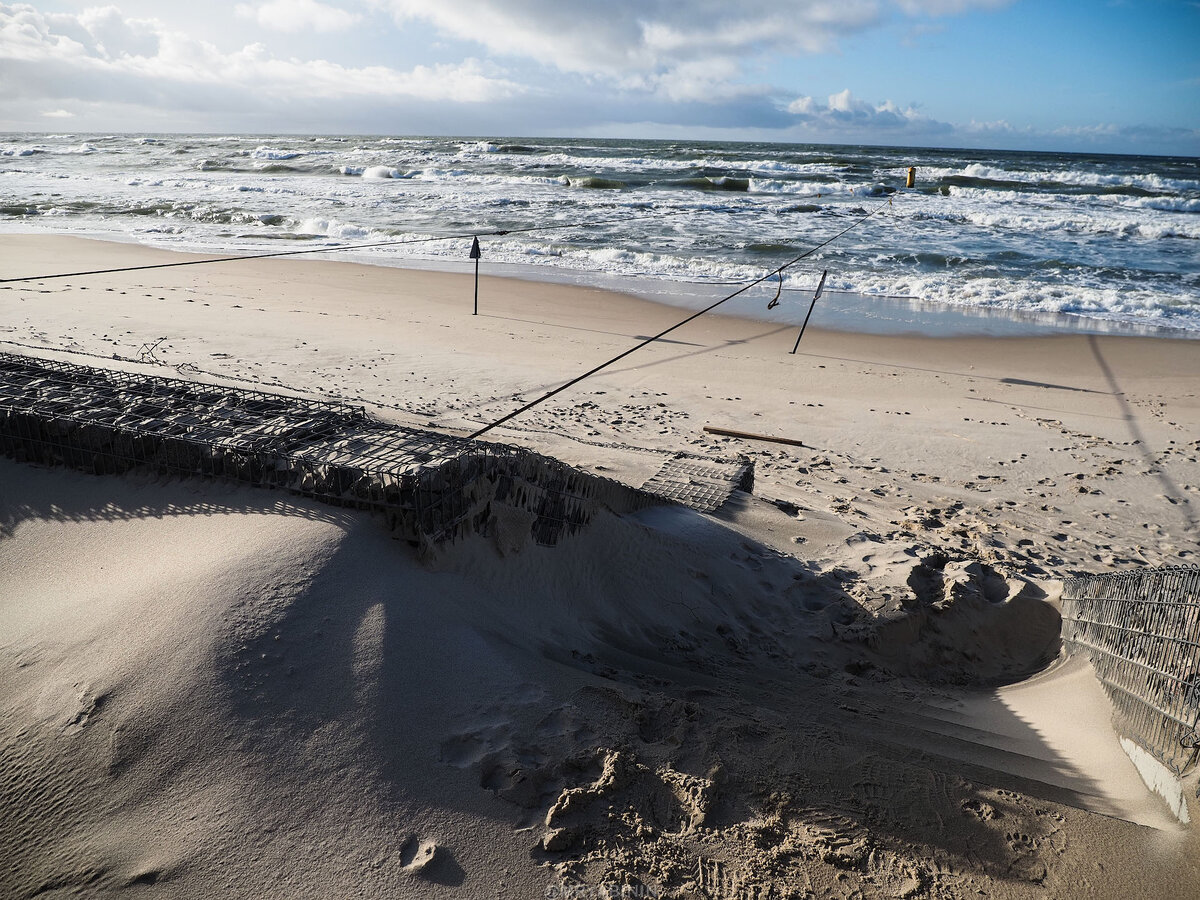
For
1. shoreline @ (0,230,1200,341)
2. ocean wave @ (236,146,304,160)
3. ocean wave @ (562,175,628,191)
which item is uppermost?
ocean wave @ (236,146,304,160)

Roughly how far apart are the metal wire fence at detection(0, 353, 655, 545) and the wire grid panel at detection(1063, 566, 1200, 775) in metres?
2.37

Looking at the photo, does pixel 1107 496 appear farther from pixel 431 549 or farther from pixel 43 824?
pixel 43 824

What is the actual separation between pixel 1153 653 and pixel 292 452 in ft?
11.3

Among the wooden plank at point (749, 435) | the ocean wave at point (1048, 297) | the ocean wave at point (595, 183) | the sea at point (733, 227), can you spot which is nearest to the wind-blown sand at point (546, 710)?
the wooden plank at point (749, 435)

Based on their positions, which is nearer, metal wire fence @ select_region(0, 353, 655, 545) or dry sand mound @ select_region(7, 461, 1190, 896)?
dry sand mound @ select_region(7, 461, 1190, 896)

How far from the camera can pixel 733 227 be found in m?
21.5

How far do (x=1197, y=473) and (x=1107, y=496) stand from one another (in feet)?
4.07

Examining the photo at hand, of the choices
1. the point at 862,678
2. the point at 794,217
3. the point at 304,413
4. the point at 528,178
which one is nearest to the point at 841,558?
the point at 862,678

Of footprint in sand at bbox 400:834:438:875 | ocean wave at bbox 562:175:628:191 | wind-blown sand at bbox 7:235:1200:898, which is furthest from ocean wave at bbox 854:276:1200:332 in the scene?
ocean wave at bbox 562:175:628:191

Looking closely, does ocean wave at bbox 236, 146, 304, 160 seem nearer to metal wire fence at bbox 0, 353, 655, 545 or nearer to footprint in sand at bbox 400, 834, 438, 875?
metal wire fence at bbox 0, 353, 655, 545

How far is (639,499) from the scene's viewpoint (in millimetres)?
4500

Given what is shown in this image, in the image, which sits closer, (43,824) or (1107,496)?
(43,824)

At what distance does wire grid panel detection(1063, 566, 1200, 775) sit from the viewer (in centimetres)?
246

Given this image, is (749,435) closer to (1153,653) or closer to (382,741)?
(1153,653)
